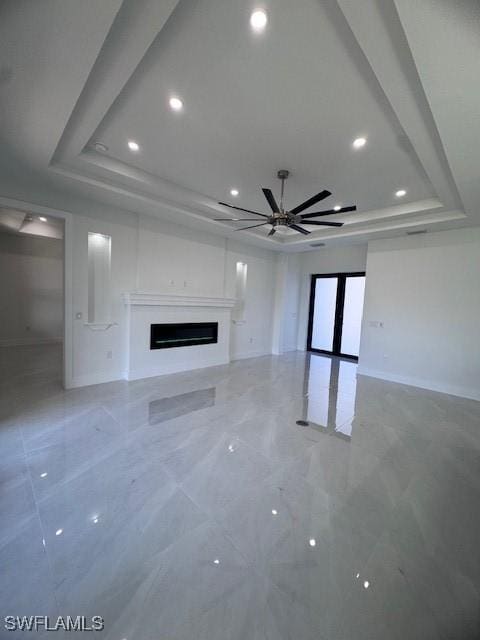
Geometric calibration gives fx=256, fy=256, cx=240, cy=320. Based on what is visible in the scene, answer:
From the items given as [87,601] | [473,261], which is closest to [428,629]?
[87,601]

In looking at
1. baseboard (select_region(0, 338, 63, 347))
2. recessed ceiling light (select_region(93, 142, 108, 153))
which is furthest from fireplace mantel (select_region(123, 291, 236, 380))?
baseboard (select_region(0, 338, 63, 347))

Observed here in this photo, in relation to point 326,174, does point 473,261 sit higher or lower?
lower

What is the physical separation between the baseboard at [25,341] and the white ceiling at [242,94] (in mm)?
5128

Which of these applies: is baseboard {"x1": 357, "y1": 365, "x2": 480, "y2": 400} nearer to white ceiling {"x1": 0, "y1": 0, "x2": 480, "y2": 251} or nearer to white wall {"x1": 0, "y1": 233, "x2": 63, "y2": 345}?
white ceiling {"x1": 0, "y1": 0, "x2": 480, "y2": 251}

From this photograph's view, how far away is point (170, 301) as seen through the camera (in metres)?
5.04

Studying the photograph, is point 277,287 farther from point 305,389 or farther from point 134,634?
point 134,634

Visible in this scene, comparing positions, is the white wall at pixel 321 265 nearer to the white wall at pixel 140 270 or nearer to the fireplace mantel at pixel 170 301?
the white wall at pixel 140 270

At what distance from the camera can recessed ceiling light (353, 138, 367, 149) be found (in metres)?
2.67

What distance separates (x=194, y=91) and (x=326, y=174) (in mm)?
1958

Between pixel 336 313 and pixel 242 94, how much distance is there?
6.49 metres

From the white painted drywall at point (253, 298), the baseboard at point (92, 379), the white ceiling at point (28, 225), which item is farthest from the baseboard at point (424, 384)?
the white ceiling at point (28, 225)

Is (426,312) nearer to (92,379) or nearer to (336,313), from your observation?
(336,313)

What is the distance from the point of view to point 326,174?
11.1 feet

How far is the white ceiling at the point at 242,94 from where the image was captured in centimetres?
152
